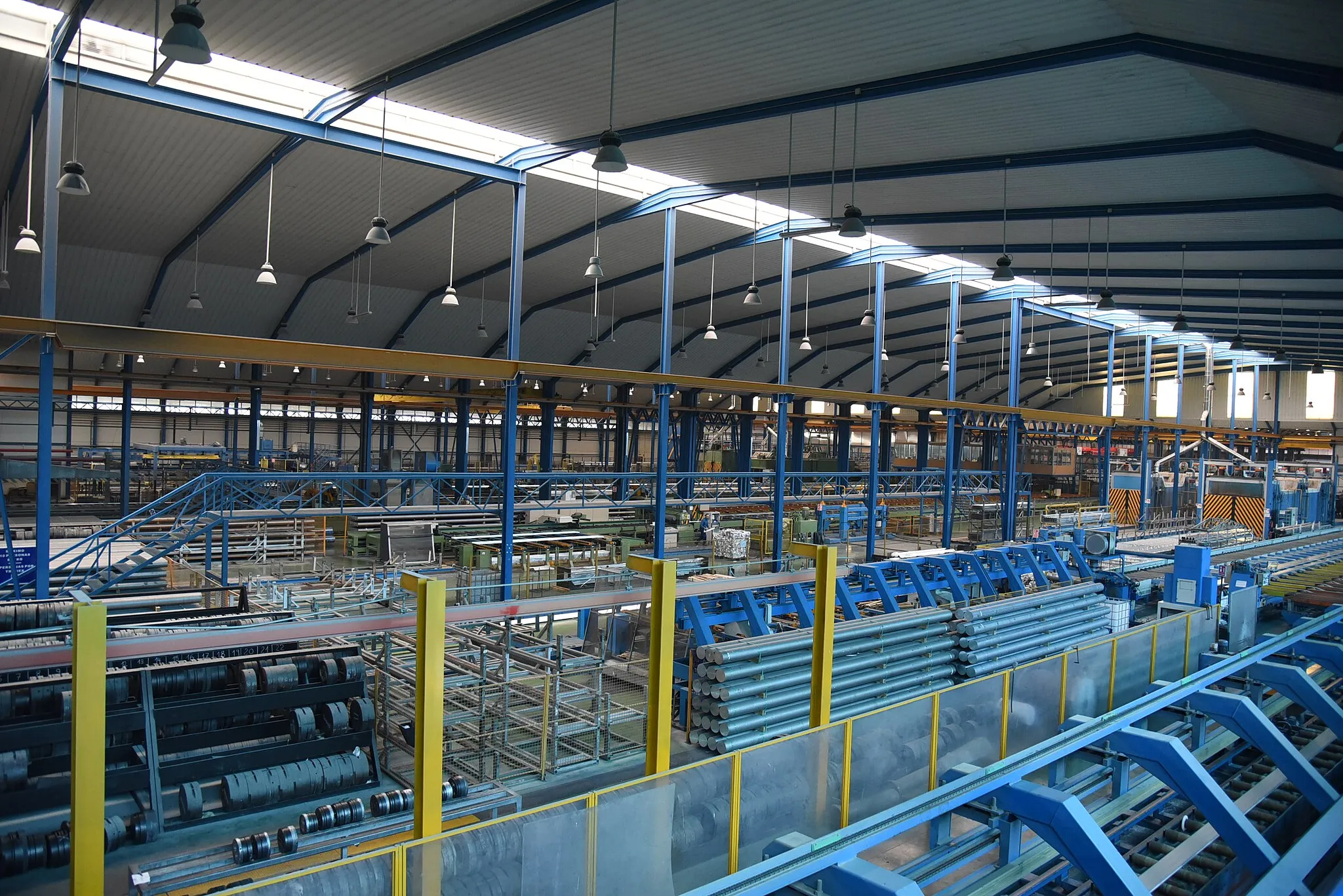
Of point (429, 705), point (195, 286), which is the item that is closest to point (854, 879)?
point (429, 705)

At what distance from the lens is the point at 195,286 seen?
2641 cm

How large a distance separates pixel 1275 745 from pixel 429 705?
422 inches

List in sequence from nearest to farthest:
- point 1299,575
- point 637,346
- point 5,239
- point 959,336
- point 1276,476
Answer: point 1299,575
point 5,239
point 959,336
point 637,346
point 1276,476

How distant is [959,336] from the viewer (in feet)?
87.6

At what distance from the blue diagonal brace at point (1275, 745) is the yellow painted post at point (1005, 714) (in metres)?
3.36

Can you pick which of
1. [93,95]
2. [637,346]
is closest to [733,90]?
[93,95]

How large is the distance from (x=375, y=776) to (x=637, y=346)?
1152 inches

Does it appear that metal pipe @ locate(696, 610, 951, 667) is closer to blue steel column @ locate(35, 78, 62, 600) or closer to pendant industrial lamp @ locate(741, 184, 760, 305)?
pendant industrial lamp @ locate(741, 184, 760, 305)

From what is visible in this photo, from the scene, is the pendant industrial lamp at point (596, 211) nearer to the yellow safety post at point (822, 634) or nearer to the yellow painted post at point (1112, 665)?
the yellow safety post at point (822, 634)

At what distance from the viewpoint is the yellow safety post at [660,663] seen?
813cm

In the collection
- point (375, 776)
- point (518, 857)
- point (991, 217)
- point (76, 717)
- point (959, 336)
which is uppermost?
point (991, 217)

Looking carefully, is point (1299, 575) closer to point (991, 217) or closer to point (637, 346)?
point (991, 217)

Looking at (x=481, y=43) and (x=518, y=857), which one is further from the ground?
(x=481, y=43)

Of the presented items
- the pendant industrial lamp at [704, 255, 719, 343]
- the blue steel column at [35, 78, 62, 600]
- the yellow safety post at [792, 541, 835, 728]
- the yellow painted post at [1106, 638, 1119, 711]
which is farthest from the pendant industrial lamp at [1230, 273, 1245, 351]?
the blue steel column at [35, 78, 62, 600]
